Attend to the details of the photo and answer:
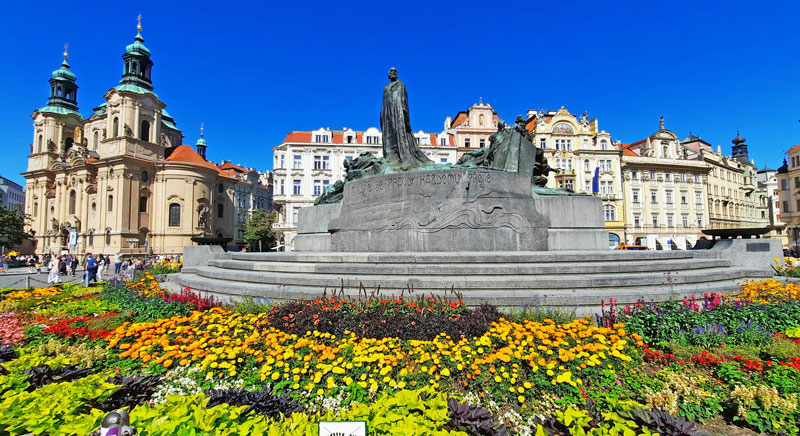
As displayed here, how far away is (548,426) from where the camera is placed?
3270 mm

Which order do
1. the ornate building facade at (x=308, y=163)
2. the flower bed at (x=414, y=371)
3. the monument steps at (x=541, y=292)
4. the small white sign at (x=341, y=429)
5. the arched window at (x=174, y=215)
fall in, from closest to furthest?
the small white sign at (x=341, y=429) < the flower bed at (x=414, y=371) < the monument steps at (x=541, y=292) < the ornate building facade at (x=308, y=163) < the arched window at (x=174, y=215)

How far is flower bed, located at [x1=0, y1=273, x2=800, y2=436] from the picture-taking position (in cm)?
320

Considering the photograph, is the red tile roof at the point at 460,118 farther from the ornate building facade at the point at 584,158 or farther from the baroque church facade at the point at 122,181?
the baroque church facade at the point at 122,181

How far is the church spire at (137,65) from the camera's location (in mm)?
62594

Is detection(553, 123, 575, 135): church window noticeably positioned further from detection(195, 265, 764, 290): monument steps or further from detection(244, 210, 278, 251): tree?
detection(195, 265, 764, 290): monument steps

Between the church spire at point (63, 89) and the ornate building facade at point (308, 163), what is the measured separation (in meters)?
49.1

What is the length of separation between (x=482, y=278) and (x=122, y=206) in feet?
199

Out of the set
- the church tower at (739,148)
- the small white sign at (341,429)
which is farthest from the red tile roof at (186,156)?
the church tower at (739,148)

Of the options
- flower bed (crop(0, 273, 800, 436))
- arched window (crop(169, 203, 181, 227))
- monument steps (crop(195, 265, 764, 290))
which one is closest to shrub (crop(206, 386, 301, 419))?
flower bed (crop(0, 273, 800, 436))

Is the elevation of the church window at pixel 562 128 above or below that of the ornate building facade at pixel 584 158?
above

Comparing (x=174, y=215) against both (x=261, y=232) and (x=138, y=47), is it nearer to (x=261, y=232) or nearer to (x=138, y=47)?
(x=261, y=232)

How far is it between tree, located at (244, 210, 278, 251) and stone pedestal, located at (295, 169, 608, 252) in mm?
47230

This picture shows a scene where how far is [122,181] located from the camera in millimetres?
53406

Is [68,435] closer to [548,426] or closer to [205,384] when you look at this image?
[205,384]
